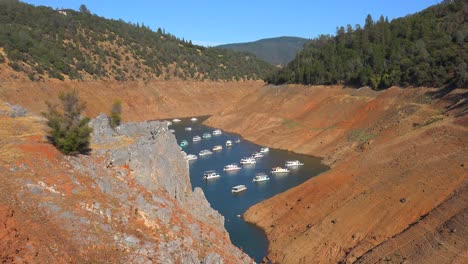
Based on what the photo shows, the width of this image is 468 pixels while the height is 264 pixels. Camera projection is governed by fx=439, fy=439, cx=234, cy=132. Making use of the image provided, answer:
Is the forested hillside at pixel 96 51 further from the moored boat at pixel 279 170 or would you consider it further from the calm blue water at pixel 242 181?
the moored boat at pixel 279 170

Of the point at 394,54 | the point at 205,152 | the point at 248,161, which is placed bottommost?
the point at 205,152

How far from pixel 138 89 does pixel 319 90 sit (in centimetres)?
5481

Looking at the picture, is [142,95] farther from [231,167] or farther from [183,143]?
[231,167]

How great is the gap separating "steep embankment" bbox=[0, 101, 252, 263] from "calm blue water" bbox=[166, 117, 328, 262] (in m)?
11.5

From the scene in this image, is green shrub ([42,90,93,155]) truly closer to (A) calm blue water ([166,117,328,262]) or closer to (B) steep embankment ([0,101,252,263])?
(B) steep embankment ([0,101,252,263])

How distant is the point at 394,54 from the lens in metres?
96.9

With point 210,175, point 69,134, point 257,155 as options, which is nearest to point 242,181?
point 210,175

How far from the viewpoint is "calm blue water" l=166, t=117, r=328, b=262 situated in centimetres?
4422

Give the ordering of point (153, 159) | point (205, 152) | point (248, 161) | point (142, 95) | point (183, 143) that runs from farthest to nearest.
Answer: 1. point (142, 95)
2. point (183, 143)
3. point (205, 152)
4. point (248, 161)
5. point (153, 159)

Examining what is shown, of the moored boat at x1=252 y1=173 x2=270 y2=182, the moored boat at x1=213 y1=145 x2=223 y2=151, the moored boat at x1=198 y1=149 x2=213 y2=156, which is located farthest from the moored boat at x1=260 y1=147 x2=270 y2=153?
the moored boat at x1=252 y1=173 x2=270 y2=182

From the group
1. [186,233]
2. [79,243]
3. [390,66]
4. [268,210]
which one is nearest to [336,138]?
[390,66]

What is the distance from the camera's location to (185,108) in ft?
446

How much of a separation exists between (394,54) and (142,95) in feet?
232

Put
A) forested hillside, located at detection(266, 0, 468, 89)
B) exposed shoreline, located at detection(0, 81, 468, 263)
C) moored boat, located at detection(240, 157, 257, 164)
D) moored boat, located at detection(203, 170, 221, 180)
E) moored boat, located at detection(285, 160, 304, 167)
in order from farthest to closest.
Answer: forested hillside, located at detection(266, 0, 468, 89), moored boat, located at detection(240, 157, 257, 164), moored boat, located at detection(285, 160, 304, 167), moored boat, located at detection(203, 170, 221, 180), exposed shoreline, located at detection(0, 81, 468, 263)
